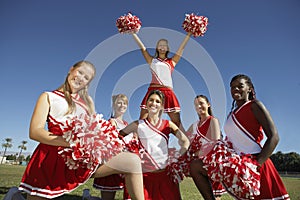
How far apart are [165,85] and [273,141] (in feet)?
8.66

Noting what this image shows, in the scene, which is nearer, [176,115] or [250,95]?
[250,95]

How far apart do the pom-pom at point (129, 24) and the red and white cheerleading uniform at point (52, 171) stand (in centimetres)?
303

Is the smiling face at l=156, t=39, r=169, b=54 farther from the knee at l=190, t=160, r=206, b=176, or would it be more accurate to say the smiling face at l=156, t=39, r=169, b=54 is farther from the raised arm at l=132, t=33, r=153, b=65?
the knee at l=190, t=160, r=206, b=176

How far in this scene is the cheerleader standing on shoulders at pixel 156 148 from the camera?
3.75 metres

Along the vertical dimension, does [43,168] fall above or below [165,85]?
below

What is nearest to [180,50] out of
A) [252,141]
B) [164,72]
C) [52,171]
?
[164,72]

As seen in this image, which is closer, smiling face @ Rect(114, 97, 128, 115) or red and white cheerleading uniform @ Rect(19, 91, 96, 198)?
red and white cheerleading uniform @ Rect(19, 91, 96, 198)

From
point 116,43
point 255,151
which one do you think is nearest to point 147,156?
point 255,151

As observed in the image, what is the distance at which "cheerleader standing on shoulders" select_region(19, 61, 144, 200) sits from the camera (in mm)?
2766

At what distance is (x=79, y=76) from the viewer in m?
3.25

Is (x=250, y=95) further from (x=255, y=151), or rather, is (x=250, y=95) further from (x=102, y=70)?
(x=102, y=70)

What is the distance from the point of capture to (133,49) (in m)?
5.77

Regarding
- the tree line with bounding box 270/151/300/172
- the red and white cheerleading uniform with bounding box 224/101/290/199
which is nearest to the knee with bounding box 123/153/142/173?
the red and white cheerleading uniform with bounding box 224/101/290/199

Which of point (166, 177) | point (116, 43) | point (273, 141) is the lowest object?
point (166, 177)
